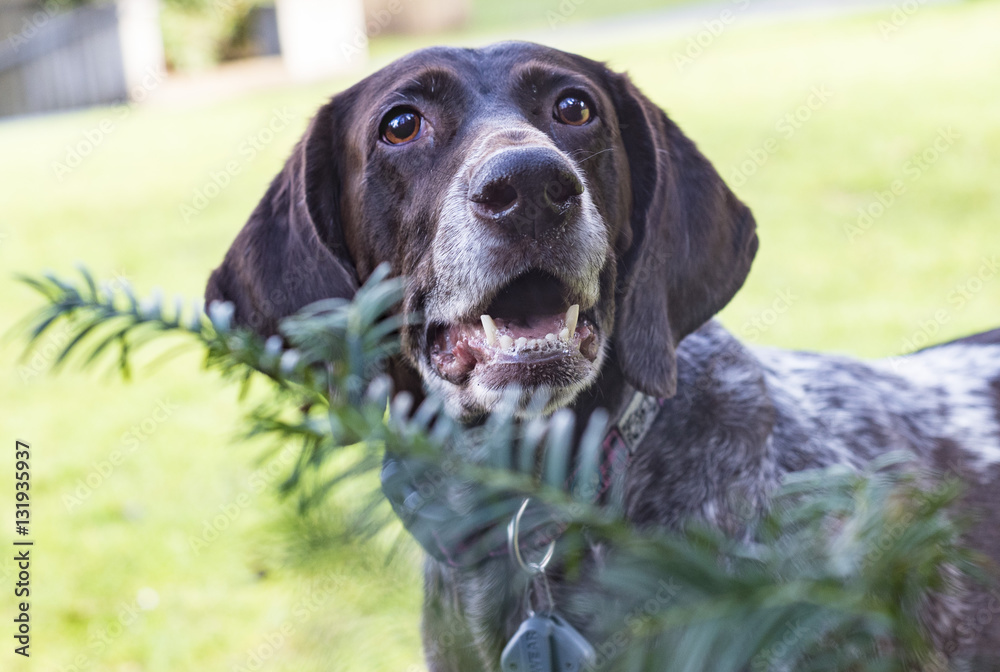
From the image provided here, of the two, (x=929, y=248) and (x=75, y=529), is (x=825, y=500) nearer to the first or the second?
(x=75, y=529)

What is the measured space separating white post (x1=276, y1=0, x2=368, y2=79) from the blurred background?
0.13ft

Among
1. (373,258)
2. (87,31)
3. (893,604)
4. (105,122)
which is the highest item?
(893,604)

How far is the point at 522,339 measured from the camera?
1.93 m

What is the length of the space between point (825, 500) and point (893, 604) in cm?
Answer: 6

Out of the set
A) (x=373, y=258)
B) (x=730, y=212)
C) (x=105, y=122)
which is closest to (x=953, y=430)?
(x=730, y=212)

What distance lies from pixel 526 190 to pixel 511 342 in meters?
0.32

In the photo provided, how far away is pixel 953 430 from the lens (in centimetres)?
273
